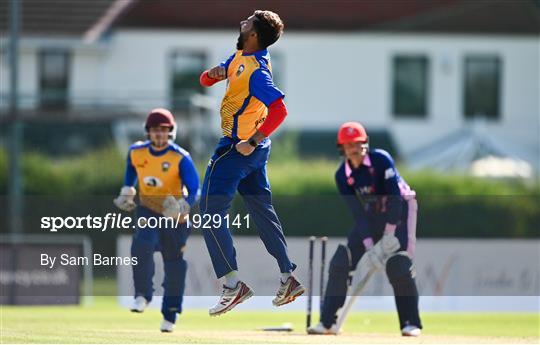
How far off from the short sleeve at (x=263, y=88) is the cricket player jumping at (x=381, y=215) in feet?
8.62

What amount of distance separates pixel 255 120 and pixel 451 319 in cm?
Answer: 881

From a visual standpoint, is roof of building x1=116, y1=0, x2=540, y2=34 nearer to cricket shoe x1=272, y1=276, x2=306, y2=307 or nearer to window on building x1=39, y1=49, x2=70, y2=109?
window on building x1=39, y1=49, x2=70, y2=109

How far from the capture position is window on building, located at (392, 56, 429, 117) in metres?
38.5

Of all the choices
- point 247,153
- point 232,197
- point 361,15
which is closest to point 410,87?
point 361,15

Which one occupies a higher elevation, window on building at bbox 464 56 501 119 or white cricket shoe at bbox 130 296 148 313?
window on building at bbox 464 56 501 119

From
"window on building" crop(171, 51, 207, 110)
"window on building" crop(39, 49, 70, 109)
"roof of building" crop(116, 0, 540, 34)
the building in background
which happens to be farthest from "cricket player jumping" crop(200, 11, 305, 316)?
"window on building" crop(39, 49, 70, 109)

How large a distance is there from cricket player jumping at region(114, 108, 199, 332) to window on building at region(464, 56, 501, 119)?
27001 millimetres

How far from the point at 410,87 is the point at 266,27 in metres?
28.5

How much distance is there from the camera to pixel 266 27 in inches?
418

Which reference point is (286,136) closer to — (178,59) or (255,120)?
(178,59)

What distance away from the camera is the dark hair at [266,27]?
34.8 ft

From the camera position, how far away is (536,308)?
2120cm

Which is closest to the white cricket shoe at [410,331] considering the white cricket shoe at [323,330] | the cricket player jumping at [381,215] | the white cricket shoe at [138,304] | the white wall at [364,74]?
the cricket player jumping at [381,215]

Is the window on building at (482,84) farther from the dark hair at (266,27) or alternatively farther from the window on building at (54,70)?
the dark hair at (266,27)
